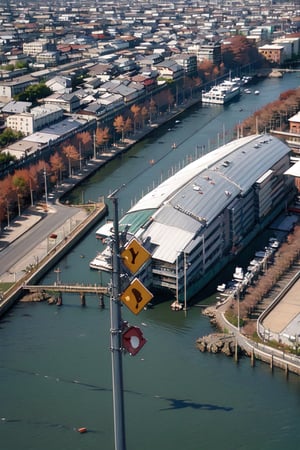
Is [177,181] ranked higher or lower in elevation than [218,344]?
higher

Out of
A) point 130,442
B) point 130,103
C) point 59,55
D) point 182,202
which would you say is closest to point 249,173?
point 182,202

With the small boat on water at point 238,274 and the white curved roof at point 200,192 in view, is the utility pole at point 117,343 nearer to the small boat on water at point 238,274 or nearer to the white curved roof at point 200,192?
the white curved roof at point 200,192

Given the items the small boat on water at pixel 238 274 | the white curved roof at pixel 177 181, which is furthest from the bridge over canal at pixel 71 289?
the small boat on water at pixel 238 274

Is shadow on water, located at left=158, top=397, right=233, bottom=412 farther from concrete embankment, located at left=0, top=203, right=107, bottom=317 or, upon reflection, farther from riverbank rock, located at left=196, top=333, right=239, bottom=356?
concrete embankment, located at left=0, top=203, right=107, bottom=317

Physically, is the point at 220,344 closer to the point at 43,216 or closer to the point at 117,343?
the point at 43,216

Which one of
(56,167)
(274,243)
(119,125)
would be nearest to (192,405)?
(274,243)

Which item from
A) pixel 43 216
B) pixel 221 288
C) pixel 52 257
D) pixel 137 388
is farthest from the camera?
pixel 43 216
